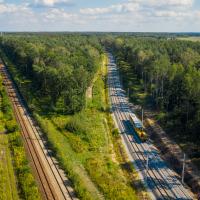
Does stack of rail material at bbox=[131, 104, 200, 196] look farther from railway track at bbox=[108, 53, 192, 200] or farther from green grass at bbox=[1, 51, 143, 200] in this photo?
green grass at bbox=[1, 51, 143, 200]

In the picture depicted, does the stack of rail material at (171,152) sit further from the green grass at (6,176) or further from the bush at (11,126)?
the bush at (11,126)

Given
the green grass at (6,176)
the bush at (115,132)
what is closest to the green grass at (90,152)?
the bush at (115,132)

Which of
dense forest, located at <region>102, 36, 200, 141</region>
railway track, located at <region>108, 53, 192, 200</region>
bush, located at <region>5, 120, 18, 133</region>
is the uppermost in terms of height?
dense forest, located at <region>102, 36, 200, 141</region>

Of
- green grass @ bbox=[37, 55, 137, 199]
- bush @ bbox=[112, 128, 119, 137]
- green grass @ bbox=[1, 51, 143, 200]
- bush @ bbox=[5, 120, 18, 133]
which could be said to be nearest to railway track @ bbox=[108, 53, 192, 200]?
bush @ bbox=[112, 128, 119, 137]

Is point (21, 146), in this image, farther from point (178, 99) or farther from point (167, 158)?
point (178, 99)

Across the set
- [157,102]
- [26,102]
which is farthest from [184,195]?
[26,102]

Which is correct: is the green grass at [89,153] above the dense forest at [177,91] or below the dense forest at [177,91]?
below

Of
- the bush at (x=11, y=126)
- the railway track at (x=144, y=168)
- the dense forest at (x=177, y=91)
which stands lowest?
the railway track at (x=144, y=168)
